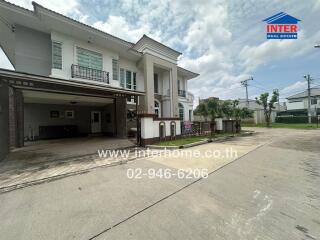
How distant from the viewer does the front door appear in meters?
15.4

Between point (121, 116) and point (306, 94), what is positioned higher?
point (306, 94)

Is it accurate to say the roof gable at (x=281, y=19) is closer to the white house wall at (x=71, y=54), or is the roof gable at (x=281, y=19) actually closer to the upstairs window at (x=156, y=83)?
the upstairs window at (x=156, y=83)

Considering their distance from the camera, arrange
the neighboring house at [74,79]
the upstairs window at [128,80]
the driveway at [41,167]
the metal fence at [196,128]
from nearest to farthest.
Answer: the driveway at [41,167] → the neighboring house at [74,79] → the metal fence at [196,128] → the upstairs window at [128,80]

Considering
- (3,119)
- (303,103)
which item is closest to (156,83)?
(3,119)

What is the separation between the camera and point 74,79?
996 centimetres

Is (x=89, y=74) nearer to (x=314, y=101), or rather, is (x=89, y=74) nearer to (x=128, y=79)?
(x=128, y=79)

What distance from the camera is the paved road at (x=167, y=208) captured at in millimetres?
2281

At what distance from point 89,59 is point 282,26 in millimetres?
13103

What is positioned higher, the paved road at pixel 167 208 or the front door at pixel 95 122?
the front door at pixel 95 122

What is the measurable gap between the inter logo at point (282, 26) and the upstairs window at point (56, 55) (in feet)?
42.9

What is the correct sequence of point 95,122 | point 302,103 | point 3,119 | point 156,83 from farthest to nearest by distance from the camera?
point 302,103 < point 156,83 < point 95,122 < point 3,119

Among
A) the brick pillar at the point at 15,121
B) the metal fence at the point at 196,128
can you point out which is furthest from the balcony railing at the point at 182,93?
the brick pillar at the point at 15,121

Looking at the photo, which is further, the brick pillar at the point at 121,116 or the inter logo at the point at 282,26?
the brick pillar at the point at 121,116

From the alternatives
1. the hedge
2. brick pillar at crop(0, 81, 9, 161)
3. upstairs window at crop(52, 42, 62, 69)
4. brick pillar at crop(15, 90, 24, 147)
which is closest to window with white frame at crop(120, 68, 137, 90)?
upstairs window at crop(52, 42, 62, 69)
